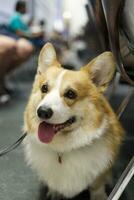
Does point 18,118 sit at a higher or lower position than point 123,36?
lower

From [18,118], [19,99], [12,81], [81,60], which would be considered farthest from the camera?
[81,60]

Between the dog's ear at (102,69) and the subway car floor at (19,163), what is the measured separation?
44cm

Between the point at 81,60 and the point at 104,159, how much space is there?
2.51 metres

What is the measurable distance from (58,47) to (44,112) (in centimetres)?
250

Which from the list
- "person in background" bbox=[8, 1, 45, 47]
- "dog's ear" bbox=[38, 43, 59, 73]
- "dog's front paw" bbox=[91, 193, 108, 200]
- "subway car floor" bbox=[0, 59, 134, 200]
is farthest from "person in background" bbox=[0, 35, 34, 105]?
"dog's front paw" bbox=[91, 193, 108, 200]

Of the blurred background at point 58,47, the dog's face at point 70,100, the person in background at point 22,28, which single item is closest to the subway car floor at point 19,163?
the blurred background at point 58,47

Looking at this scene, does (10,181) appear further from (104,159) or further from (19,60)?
(19,60)

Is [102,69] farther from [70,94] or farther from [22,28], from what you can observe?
[22,28]

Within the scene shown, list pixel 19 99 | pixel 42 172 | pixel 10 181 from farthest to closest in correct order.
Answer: pixel 19 99
pixel 10 181
pixel 42 172

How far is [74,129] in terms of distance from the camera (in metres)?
1.15

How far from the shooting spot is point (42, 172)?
123 centimetres

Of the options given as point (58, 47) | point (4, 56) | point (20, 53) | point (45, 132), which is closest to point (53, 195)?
point (45, 132)

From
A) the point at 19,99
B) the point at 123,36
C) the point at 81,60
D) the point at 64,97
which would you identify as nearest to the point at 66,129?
the point at 64,97

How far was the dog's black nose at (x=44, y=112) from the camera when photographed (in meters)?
1.05
